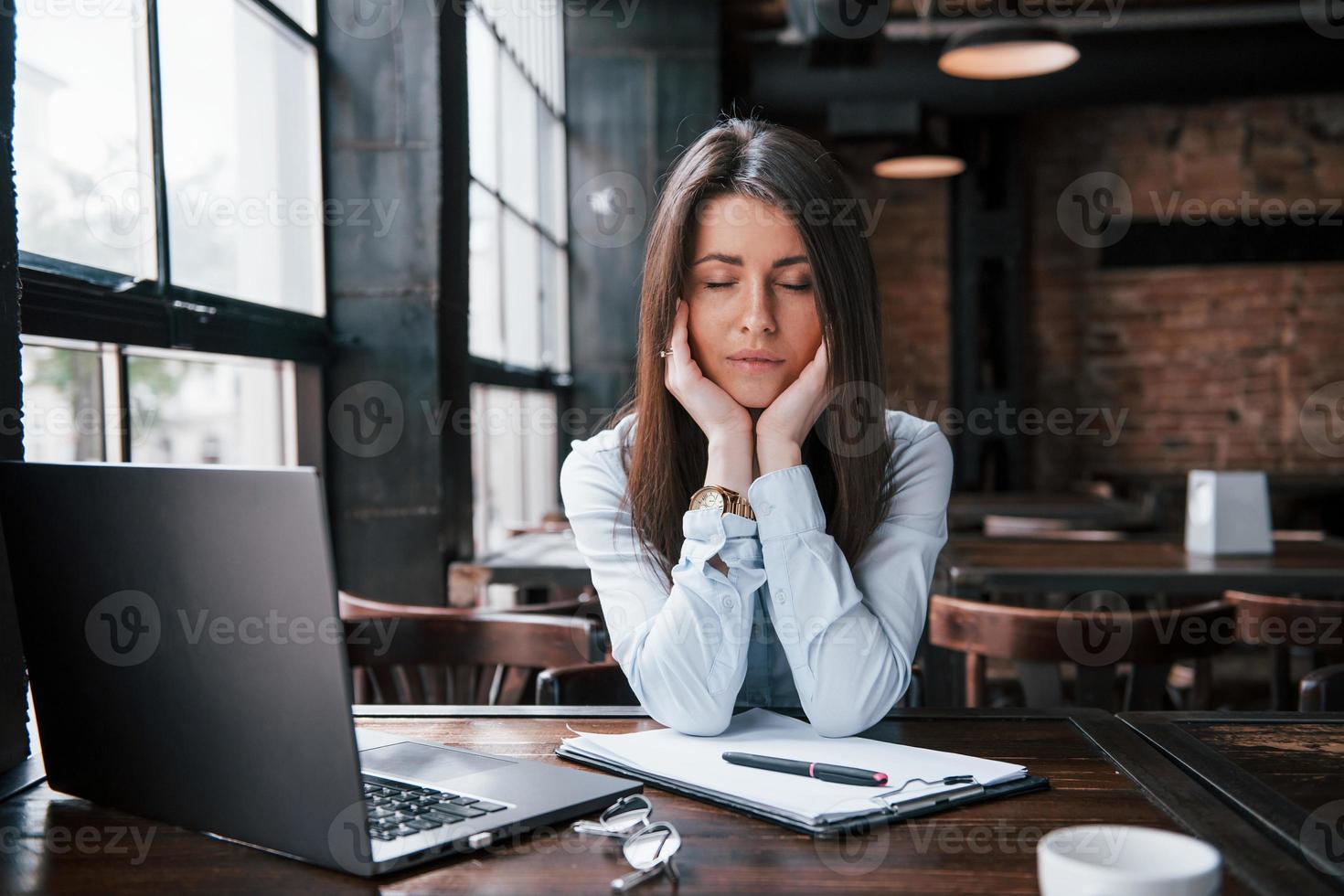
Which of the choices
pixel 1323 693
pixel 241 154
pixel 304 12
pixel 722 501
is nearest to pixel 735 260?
pixel 722 501

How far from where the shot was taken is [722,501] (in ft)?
4.52

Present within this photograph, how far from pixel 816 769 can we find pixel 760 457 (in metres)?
0.50

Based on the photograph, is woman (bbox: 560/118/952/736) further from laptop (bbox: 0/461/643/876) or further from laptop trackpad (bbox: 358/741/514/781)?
laptop (bbox: 0/461/643/876)

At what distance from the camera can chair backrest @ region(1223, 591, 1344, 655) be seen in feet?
6.56

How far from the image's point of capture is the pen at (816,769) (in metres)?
0.96

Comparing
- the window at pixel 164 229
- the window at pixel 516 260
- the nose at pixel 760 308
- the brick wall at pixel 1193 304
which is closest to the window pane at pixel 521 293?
the window at pixel 516 260

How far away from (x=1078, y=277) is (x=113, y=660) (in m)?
8.07

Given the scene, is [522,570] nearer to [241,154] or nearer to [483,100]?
[241,154]

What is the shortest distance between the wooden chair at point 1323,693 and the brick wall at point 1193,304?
6.76m

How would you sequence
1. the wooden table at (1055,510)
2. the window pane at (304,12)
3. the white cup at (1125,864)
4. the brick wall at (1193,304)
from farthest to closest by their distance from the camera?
the brick wall at (1193,304)
the wooden table at (1055,510)
the window pane at (304,12)
the white cup at (1125,864)

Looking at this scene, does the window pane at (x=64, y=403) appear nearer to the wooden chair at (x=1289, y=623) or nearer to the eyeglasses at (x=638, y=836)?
the eyeglasses at (x=638, y=836)

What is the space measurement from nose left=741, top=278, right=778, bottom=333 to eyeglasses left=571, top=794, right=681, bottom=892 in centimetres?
65

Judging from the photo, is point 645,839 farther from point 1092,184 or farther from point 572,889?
point 1092,184

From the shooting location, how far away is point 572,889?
30.3 inches
